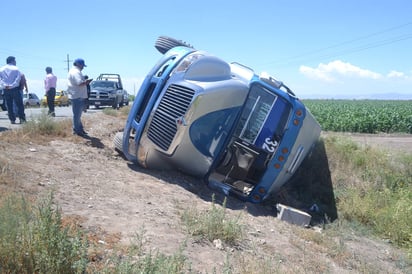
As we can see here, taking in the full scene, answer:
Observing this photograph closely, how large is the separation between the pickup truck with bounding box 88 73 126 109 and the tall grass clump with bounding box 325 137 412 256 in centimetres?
1461

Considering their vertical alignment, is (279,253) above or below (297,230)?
above

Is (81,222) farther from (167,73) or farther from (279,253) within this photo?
(167,73)

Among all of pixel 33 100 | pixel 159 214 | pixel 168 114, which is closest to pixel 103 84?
pixel 33 100

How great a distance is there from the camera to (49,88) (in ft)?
39.8

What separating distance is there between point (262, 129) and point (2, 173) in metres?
4.26

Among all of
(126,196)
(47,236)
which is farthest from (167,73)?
(47,236)

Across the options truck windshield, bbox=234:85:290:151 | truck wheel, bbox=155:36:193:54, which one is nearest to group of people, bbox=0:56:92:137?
truck wheel, bbox=155:36:193:54

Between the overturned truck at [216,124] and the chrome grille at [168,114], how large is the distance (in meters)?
0.02

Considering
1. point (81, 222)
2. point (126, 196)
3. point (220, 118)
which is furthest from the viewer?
point (220, 118)

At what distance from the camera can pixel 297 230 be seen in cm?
647

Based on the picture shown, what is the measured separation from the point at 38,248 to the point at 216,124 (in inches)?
181

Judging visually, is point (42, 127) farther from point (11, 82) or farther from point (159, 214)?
point (159, 214)

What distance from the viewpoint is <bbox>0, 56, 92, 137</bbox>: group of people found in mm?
8648

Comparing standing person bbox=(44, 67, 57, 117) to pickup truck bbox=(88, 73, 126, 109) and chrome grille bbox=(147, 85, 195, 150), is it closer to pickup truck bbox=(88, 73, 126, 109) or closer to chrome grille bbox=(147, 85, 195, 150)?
chrome grille bbox=(147, 85, 195, 150)
